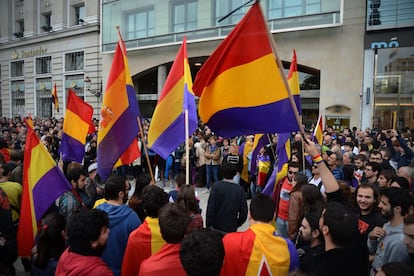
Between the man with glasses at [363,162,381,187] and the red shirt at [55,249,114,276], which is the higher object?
the man with glasses at [363,162,381,187]

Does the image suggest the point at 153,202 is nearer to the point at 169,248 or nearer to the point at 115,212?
the point at 115,212

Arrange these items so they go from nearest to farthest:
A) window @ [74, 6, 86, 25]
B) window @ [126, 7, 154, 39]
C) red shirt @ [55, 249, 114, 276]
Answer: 1. red shirt @ [55, 249, 114, 276]
2. window @ [126, 7, 154, 39]
3. window @ [74, 6, 86, 25]

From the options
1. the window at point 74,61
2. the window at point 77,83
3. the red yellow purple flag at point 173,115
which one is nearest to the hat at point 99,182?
the red yellow purple flag at point 173,115

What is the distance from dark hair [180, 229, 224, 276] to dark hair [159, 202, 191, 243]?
33 cm

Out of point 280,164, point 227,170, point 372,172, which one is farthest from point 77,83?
point 372,172

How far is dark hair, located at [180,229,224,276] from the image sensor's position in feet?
6.00

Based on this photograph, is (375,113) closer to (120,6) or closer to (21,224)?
(21,224)

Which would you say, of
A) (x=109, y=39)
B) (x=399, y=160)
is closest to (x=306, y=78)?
(x=399, y=160)

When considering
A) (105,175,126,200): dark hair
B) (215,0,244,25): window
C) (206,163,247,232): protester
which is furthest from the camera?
(215,0,244,25): window

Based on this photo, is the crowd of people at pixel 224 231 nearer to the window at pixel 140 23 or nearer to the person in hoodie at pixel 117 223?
the person in hoodie at pixel 117 223

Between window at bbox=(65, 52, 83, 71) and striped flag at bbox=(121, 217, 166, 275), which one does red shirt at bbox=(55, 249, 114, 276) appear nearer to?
striped flag at bbox=(121, 217, 166, 275)

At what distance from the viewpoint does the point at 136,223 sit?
3.07m

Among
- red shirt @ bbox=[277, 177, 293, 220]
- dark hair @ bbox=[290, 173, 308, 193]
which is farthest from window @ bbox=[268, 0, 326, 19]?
dark hair @ bbox=[290, 173, 308, 193]

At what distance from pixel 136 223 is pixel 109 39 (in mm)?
23042
